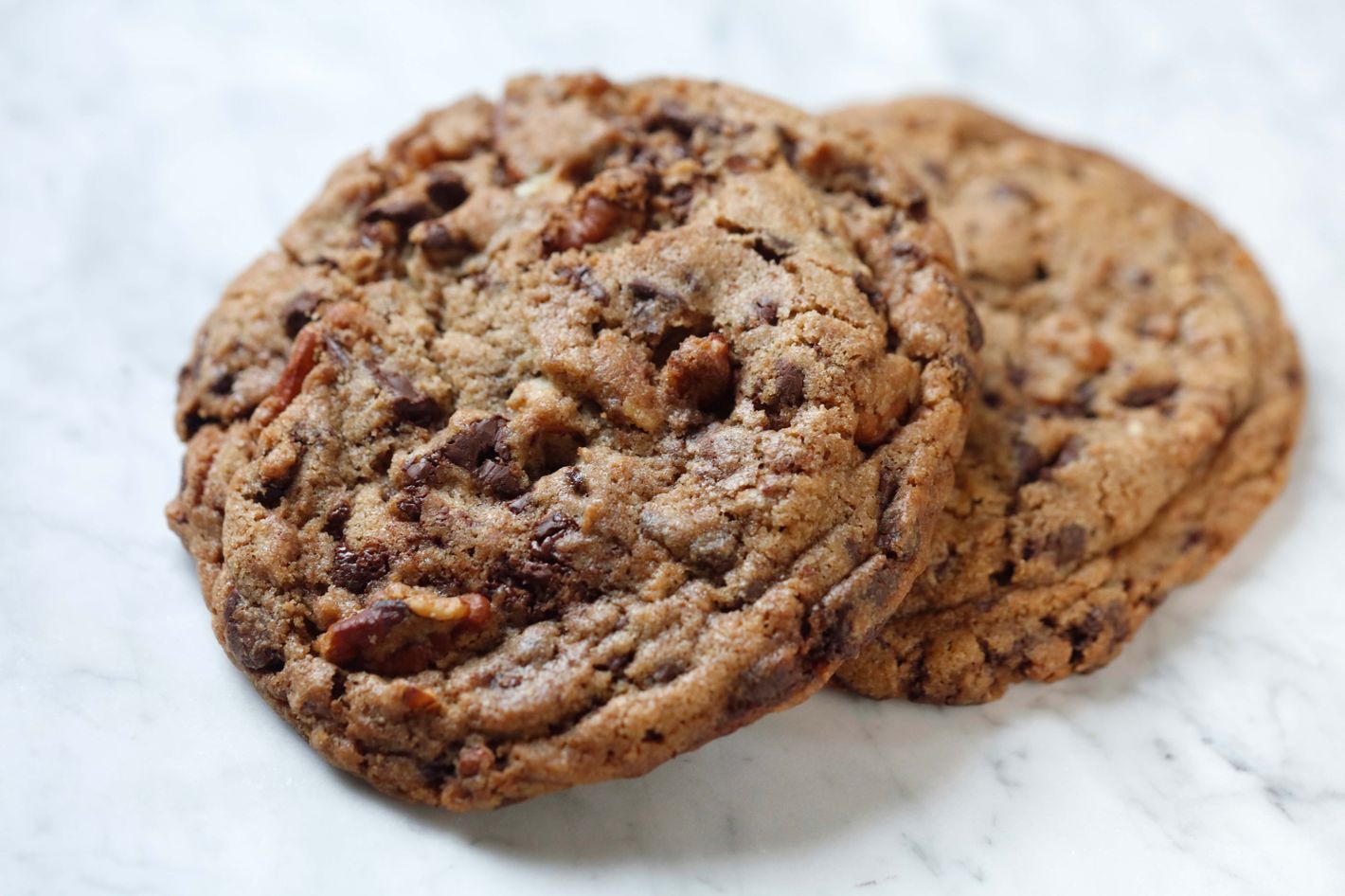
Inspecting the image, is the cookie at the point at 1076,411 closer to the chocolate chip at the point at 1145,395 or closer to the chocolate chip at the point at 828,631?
the chocolate chip at the point at 1145,395

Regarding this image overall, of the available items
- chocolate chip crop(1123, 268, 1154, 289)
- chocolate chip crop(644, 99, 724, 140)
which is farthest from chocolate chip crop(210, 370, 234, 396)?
chocolate chip crop(1123, 268, 1154, 289)

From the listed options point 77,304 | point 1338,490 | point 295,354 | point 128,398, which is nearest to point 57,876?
point 295,354

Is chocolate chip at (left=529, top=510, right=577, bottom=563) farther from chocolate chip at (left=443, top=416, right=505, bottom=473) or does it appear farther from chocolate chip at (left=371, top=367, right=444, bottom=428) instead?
chocolate chip at (left=371, top=367, right=444, bottom=428)

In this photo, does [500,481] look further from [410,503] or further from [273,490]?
[273,490]

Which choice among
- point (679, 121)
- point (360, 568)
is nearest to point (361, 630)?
point (360, 568)

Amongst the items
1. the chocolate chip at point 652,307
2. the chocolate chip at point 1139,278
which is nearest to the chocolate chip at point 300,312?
the chocolate chip at point 652,307

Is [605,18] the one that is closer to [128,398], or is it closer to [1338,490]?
[128,398]
